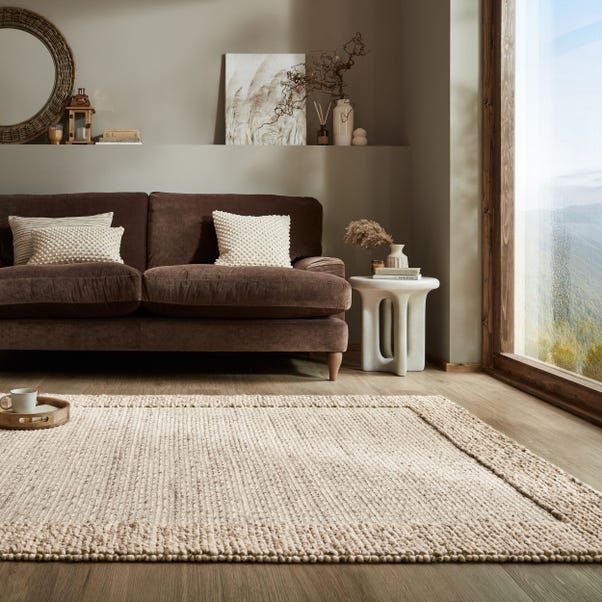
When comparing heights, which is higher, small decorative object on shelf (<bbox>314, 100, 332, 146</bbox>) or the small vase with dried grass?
small decorative object on shelf (<bbox>314, 100, 332, 146</bbox>)

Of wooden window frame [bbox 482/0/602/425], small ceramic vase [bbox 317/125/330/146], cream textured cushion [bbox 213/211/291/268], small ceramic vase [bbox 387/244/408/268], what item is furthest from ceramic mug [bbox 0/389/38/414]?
small ceramic vase [bbox 317/125/330/146]

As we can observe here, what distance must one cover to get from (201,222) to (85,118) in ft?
3.69

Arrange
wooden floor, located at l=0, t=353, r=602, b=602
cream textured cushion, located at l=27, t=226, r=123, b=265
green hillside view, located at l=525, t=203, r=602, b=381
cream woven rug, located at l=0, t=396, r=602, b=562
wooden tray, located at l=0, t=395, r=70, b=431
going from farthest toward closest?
cream textured cushion, located at l=27, t=226, r=123, b=265, green hillside view, located at l=525, t=203, r=602, b=381, wooden tray, located at l=0, t=395, r=70, b=431, cream woven rug, located at l=0, t=396, r=602, b=562, wooden floor, located at l=0, t=353, r=602, b=602

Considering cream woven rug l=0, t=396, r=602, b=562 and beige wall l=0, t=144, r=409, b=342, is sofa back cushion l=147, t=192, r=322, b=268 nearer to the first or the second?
beige wall l=0, t=144, r=409, b=342

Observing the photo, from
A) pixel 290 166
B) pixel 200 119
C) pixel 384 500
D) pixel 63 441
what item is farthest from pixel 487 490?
pixel 200 119

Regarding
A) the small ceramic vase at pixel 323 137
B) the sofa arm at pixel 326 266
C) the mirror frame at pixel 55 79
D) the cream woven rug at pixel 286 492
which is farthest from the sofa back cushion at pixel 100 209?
the cream woven rug at pixel 286 492

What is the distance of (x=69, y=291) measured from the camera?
3545mm

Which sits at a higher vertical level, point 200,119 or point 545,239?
point 200,119

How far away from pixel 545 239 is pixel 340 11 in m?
2.35

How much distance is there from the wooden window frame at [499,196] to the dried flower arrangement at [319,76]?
3.76ft

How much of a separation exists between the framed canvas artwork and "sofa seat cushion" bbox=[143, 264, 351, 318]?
1525 mm

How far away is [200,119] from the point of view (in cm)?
496

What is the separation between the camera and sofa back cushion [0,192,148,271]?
4.38 m

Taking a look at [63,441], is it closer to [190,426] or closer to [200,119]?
[190,426]
